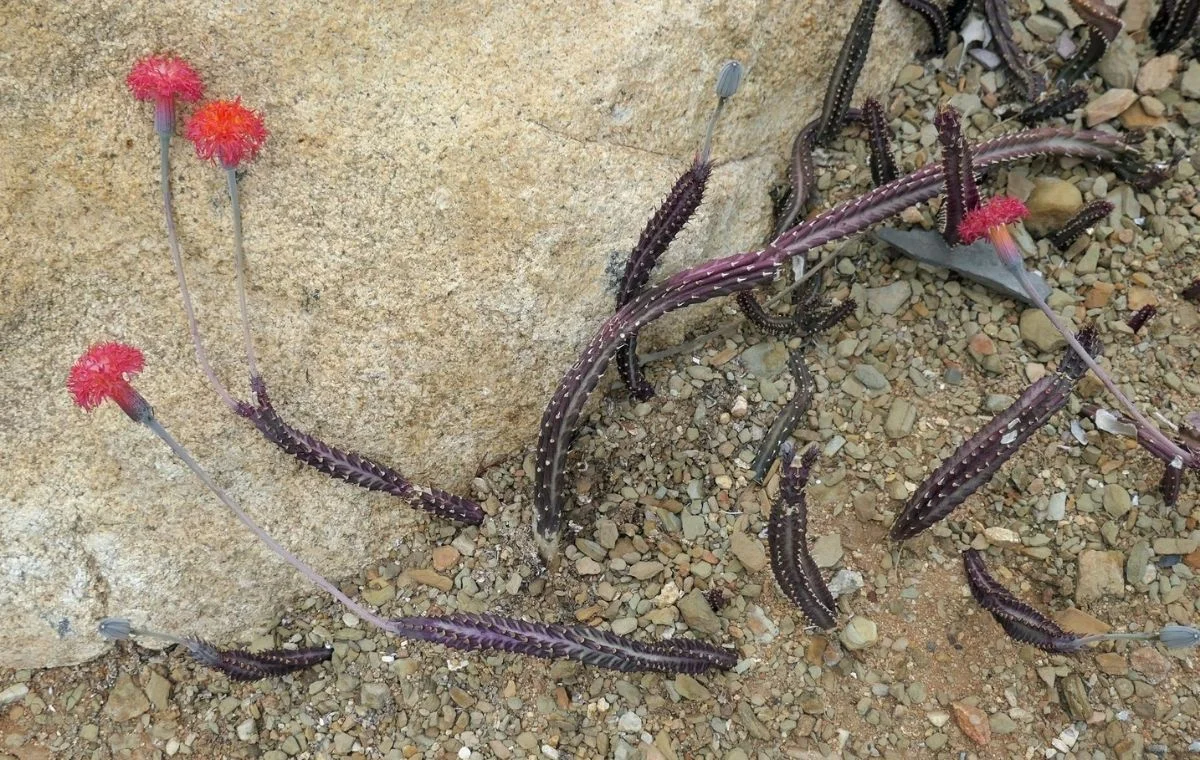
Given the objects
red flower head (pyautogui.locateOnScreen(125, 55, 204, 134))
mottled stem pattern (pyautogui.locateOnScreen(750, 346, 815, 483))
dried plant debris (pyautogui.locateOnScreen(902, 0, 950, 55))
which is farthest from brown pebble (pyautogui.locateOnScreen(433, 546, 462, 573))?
dried plant debris (pyautogui.locateOnScreen(902, 0, 950, 55))

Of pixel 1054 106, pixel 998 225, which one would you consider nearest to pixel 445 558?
pixel 998 225

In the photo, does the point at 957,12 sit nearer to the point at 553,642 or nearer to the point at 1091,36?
the point at 1091,36

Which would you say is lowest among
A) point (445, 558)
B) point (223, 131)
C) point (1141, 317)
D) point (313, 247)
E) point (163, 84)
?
point (445, 558)

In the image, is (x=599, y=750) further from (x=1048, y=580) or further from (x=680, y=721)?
(x=1048, y=580)

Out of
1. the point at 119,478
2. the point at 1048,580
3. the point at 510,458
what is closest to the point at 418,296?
the point at 510,458

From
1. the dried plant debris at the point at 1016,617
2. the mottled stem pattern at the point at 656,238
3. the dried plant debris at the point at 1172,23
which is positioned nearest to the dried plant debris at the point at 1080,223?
the dried plant debris at the point at 1172,23

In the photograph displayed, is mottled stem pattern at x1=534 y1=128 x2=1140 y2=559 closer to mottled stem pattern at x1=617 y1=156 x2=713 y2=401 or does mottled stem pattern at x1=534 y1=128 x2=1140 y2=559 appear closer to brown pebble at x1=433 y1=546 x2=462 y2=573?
mottled stem pattern at x1=617 y1=156 x2=713 y2=401
